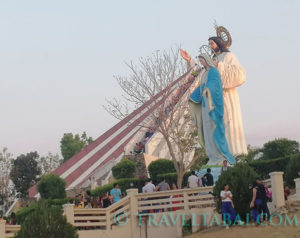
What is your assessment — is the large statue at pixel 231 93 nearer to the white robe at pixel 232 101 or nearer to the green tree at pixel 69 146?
the white robe at pixel 232 101

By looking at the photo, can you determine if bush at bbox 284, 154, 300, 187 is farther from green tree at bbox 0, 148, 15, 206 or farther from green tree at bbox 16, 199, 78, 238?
green tree at bbox 0, 148, 15, 206

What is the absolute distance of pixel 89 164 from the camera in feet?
152

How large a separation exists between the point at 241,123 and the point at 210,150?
9.69m

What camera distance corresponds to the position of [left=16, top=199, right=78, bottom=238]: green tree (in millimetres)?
14484

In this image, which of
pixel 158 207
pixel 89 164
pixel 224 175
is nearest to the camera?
pixel 224 175

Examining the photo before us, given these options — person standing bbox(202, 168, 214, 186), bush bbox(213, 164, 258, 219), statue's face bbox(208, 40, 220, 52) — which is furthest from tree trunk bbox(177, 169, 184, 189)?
bush bbox(213, 164, 258, 219)

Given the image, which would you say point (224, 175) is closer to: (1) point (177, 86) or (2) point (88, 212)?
(2) point (88, 212)

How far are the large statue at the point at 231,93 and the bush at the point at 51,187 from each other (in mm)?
9355

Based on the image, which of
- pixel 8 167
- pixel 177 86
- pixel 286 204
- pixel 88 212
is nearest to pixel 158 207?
pixel 88 212

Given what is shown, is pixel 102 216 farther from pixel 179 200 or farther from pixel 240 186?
pixel 240 186

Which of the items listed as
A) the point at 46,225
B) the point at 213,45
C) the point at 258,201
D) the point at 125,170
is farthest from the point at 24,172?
the point at 258,201

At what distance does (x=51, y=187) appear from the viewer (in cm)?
3269

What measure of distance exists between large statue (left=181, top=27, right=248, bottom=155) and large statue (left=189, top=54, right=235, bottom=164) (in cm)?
622

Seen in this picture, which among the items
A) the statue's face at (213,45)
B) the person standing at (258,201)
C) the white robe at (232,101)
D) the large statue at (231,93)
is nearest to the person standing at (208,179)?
the person standing at (258,201)
